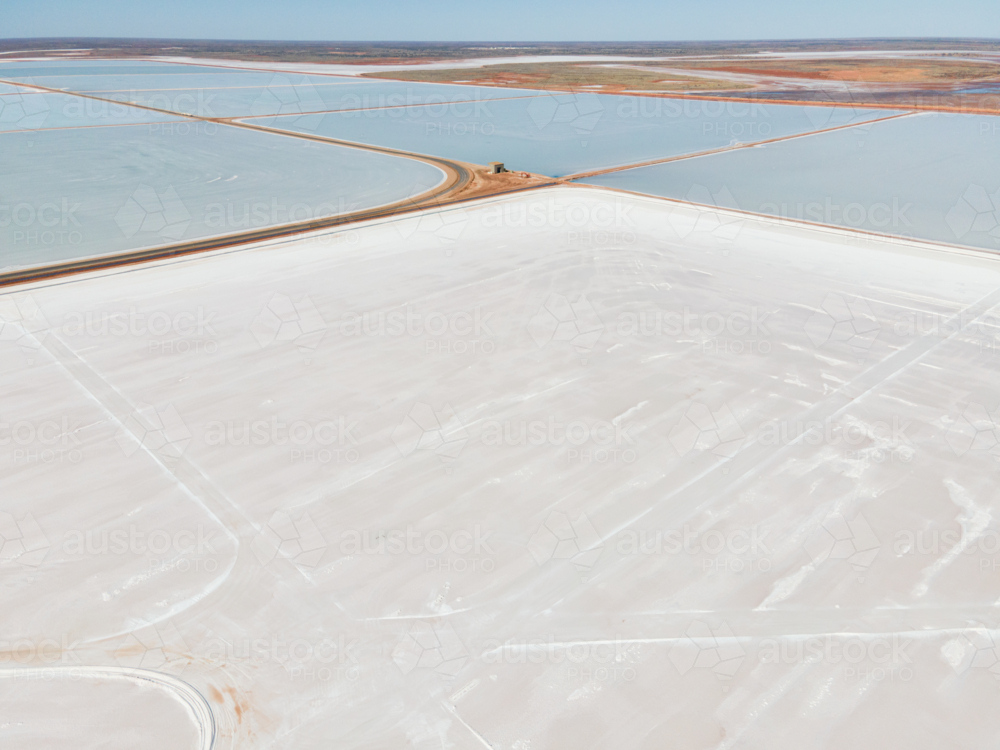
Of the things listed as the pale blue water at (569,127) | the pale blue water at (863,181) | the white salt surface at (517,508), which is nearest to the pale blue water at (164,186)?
the pale blue water at (569,127)

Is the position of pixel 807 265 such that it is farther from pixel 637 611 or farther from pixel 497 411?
pixel 637 611

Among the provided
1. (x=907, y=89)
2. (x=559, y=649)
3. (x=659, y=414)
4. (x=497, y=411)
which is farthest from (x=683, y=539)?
(x=907, y=89)

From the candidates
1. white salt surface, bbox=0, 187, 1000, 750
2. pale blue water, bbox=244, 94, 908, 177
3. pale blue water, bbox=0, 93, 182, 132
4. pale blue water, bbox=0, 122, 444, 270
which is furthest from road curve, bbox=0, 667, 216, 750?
pale blue water, bbox=0, 93, 182, 132

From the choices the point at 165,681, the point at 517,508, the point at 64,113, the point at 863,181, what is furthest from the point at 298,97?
the point at 165,681

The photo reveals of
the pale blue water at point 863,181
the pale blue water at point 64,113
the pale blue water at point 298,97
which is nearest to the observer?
the pale blue water at point 863,181

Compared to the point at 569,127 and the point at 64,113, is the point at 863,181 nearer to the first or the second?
the point at 569,127

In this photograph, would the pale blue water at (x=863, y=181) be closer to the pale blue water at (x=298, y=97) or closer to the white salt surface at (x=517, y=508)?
the white salt surface at (x=517, y=508)
